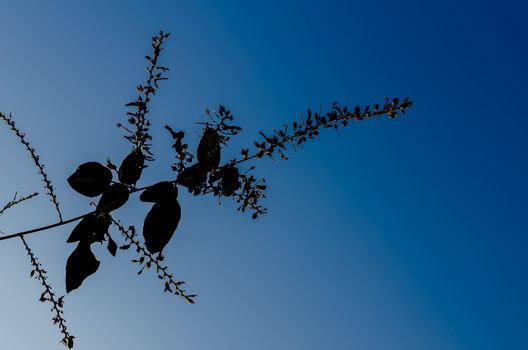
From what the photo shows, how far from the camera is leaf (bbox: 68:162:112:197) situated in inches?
106

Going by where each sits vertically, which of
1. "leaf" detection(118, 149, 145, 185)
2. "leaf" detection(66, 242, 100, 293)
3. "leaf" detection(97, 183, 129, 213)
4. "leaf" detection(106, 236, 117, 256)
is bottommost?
"leaf" detection(66, 242, 100, 293)

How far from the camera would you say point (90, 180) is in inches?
106

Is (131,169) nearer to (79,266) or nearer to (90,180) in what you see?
(90,180)

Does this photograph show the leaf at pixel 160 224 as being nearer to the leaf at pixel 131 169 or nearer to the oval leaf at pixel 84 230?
the leaf at pixel 131 169

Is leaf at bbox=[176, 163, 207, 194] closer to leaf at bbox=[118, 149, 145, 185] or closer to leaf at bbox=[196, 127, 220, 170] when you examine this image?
leaf at bbox=[196, 127, 220, 170]

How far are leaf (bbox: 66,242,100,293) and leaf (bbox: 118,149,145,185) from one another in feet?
1.41

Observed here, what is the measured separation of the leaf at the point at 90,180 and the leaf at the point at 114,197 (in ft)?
0.17

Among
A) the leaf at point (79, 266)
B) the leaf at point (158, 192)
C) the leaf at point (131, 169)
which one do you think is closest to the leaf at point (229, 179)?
the leaf at point (158, 192)

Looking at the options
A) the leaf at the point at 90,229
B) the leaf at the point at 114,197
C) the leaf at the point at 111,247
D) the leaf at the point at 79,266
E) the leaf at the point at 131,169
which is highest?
the leaf at the point at 131,169

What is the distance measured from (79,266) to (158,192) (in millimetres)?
604

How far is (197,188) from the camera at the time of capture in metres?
2.68

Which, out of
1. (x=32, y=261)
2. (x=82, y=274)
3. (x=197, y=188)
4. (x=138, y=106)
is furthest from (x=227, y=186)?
(x=32, y=261)

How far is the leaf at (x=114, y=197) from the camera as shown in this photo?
8.68 feet

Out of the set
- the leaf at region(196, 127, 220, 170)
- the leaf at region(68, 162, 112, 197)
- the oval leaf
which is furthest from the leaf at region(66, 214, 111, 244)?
the leaf at region(196, 127, 220, 170)
